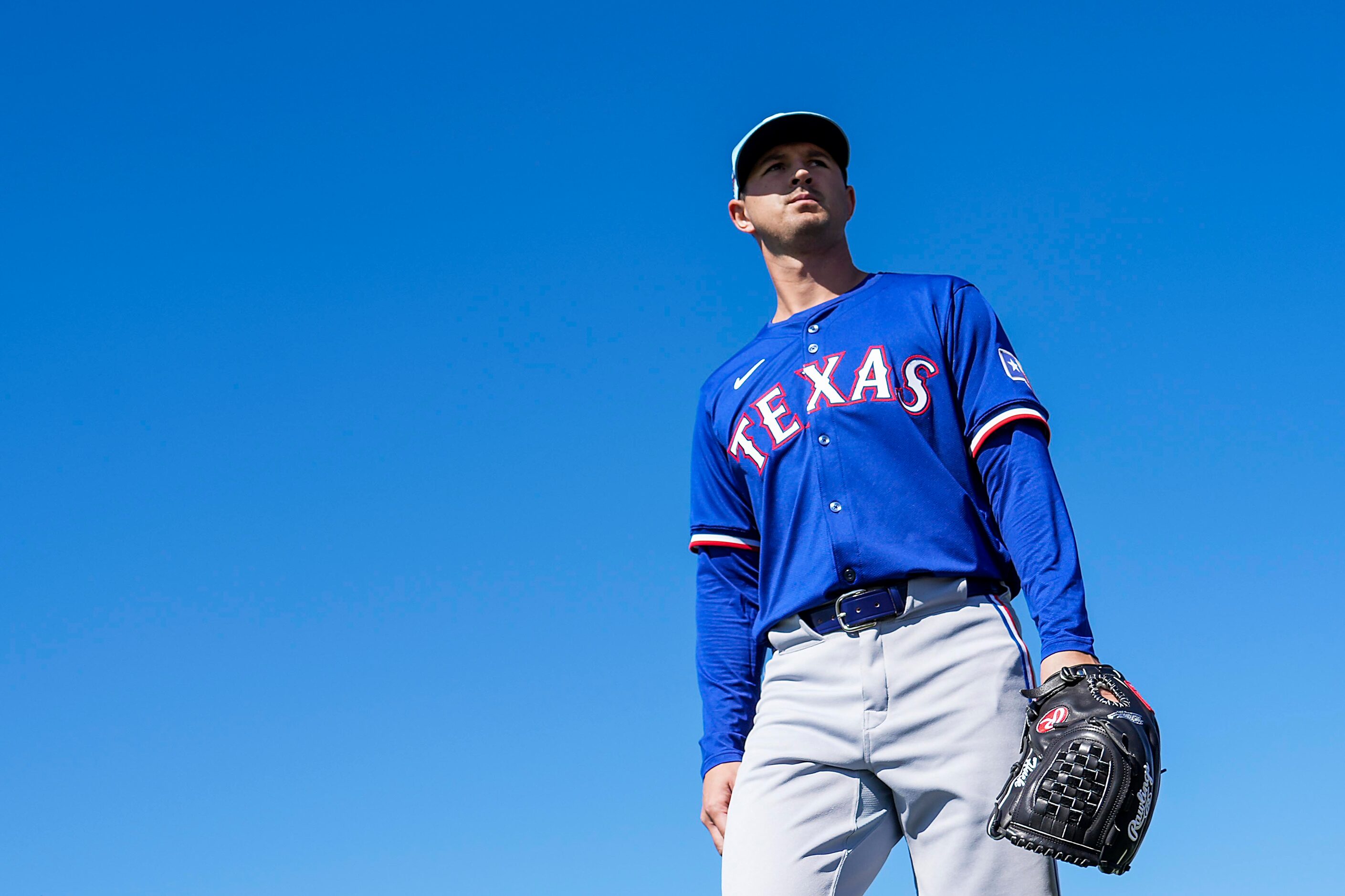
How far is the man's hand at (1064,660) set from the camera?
3615 millimetres

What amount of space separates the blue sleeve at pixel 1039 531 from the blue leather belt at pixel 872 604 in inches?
6.3

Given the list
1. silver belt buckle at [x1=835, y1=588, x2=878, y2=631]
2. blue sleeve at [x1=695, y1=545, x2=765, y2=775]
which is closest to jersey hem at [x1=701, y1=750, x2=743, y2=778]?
blue sleeve at [x1=695, y1=545, x2=765, y2=775]

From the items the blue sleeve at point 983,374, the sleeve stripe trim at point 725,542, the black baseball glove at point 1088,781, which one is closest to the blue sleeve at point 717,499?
the sleeve stripe trim at point 725,542

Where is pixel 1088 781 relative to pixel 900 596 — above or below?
below

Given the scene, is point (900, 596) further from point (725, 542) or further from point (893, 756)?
point (725, 542)

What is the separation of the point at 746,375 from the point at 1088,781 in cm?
196

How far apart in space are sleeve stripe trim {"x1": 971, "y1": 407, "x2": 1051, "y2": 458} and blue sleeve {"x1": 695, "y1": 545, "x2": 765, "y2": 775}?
3.45 feet

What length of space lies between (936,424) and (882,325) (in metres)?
0.42

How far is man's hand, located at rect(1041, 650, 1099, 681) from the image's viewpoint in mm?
3615

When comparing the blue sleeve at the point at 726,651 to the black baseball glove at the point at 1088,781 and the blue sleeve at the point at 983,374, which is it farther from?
the black baseball glove at the point at 1088,781

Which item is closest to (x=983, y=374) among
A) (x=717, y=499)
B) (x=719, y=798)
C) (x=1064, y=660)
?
(x=1064, y=660)

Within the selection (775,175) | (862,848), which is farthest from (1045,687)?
(775,175)

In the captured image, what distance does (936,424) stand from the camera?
166 inches

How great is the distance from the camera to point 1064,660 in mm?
3629
